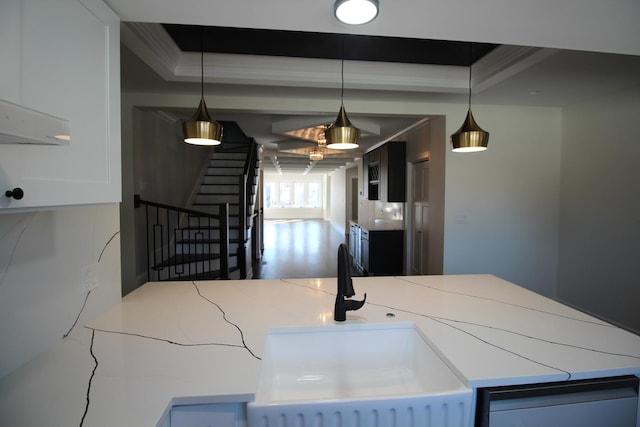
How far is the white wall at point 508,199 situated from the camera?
12.1 feet

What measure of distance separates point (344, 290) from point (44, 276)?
108cm

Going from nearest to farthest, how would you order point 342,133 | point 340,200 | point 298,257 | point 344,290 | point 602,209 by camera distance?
point 344,290, point 342,133, point 602,209, point 298,257, point 340,200

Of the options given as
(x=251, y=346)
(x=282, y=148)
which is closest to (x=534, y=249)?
(x=251, y=346)

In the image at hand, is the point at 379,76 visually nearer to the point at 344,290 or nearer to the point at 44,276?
the point at 344,290

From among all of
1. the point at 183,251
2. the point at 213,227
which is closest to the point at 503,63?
the point at 213,227

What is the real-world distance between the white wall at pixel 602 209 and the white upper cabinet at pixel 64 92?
4.24 meters

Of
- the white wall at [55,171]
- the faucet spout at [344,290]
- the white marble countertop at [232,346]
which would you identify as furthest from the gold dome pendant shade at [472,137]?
the white wall at [55,171]

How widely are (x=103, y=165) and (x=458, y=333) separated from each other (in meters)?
1.45

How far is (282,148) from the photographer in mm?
6855

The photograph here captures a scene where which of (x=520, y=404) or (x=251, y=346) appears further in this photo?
(x=251, y=346)

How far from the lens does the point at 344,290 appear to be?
4.02ft

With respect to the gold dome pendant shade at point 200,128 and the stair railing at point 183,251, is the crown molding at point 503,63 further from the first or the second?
the stair railing at point 183,251

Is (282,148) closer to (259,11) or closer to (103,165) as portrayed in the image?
(259,11)

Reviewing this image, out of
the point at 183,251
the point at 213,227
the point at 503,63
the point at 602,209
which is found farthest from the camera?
the point at 183,251
